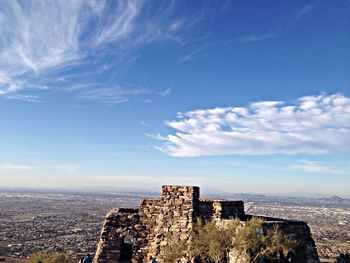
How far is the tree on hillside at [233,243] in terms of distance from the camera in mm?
10469

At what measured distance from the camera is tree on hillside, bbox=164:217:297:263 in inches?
412

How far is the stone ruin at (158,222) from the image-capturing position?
12992mm

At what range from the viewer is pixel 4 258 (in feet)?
184

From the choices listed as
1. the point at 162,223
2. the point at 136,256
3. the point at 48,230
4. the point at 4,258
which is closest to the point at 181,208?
the point at 162,223

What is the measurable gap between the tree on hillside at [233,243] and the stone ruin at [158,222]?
68cm

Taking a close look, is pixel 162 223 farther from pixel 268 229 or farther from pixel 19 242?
pixel 19 242

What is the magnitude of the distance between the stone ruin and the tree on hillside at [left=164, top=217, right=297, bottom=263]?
0.68m

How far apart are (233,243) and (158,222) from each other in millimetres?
3600

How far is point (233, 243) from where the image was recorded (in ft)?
35.6

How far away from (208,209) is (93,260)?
15.3 ft

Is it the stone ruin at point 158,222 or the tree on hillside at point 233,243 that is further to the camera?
the stone ruin at point 158,222

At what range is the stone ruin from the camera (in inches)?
512

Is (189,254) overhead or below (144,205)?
below

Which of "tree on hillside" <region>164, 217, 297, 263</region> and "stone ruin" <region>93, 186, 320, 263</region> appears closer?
"tree on hillside" <region>164, 217, 297, 263</region>
